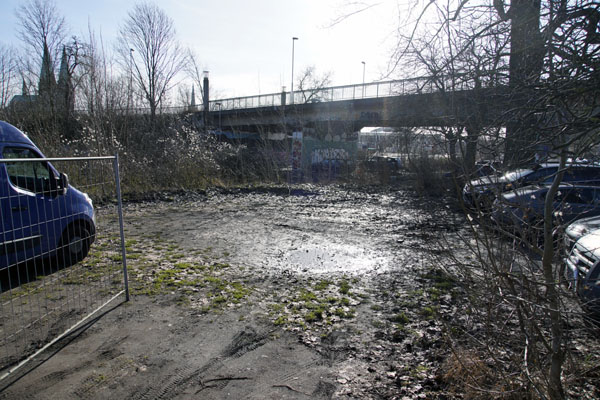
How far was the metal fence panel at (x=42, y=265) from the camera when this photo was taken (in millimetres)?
3756

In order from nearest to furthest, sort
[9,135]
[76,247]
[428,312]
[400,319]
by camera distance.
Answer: [400,319]
[428,312]
[76,247]
[9,135]

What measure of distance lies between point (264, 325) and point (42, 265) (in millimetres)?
2895

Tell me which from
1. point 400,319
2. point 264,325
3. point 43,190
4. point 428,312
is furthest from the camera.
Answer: point 43,190

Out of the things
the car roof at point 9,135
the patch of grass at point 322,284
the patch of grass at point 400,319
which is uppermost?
the car roof at point 9,135

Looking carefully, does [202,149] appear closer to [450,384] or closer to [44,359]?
[44,359]

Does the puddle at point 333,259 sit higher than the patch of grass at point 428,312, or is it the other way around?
the patch of grass at point 428,312

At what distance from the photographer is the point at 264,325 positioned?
14.1 ft

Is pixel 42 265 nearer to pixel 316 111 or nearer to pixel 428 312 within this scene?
pixel 428 312

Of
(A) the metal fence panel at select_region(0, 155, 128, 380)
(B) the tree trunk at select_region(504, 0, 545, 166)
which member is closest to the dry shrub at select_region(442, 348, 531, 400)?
(B) the tree trunk at select_region(504, 0, 545, 166)

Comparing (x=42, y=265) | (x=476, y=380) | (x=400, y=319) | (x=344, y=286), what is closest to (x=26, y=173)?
(x=42, y=265)

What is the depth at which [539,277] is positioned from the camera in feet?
8.71

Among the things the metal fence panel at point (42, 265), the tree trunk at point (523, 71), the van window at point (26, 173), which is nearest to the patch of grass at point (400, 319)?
the tree trunk at point (523, 71)

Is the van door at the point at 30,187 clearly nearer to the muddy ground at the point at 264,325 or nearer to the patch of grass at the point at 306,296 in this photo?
the muddy ground at the point at 264,325

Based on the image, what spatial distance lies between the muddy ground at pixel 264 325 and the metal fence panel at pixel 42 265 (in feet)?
1.09
